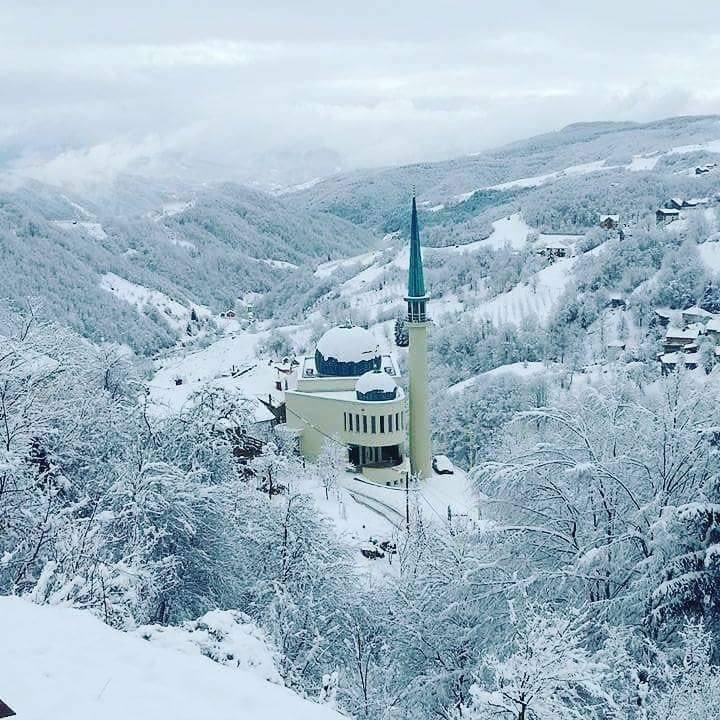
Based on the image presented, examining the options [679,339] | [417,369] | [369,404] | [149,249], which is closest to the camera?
[369,404]

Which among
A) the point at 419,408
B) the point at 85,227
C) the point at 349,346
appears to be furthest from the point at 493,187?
the point at 419,408

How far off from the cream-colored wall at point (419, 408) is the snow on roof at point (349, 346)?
2.33m

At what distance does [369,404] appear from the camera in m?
33.6

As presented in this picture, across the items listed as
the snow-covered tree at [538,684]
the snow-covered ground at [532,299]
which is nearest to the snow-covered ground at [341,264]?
the snow-covered ground at [532,299]

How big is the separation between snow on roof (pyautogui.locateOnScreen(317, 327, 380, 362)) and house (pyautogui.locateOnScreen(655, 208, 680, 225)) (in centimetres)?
6704

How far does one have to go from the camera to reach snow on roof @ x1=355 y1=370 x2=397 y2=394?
33.7 metres

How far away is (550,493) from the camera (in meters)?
14.0

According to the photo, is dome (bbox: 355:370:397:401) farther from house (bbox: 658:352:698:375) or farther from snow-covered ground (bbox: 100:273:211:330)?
snow-covered ground (bbox: 100:273:211:330)

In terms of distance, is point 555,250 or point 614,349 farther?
point 555,250

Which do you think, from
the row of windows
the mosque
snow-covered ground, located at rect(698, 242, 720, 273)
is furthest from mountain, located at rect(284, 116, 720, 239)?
the row of windows

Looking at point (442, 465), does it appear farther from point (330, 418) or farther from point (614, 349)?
point (614, 349)

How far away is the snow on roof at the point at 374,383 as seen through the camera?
110ft

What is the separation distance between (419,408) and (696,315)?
134 ft

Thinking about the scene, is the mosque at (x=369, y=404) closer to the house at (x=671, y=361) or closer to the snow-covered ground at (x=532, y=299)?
the house at (x=671, y=361)
